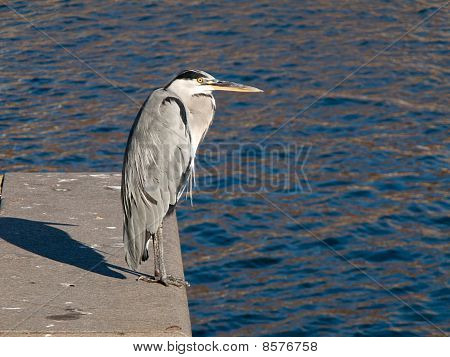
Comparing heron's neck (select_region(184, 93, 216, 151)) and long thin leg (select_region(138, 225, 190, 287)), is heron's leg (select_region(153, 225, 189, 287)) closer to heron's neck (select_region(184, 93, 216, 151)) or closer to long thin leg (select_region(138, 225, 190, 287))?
long thin leg (select_region(138, 225, 190, 287))

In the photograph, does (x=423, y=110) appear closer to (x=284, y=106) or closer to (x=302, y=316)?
(x=284, y=106)

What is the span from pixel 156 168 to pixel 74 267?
1091mm

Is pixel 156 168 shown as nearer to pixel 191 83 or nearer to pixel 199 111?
pixel 199 111

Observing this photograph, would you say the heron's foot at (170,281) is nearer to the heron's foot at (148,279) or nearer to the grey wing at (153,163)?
the heron's foot at (148,279)

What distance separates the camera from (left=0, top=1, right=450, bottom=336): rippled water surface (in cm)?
1290

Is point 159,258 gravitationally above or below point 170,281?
above

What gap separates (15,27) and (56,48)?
1.53 metres

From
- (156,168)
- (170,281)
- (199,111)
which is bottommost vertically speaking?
(170,281)

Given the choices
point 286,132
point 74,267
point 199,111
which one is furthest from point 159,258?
point 286,132

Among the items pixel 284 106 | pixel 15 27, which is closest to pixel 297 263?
pixel 284 106

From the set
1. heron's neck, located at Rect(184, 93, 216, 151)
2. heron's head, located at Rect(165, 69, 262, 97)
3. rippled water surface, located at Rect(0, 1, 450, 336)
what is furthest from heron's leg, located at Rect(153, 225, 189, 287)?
rippled water surface, located at Rect(0, 1, 450, 336)

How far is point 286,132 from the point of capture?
56.3 feet

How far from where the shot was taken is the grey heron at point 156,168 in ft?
25.5
